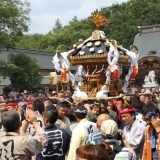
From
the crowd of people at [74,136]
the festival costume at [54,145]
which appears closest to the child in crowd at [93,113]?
the crowd of people at [74,136]

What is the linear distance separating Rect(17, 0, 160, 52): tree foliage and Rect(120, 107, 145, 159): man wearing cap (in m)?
41.6

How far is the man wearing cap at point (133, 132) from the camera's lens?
220 inches

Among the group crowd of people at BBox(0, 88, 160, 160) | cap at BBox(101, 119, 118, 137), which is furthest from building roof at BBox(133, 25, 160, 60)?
cap at BBox(101, 119, 118, 137)

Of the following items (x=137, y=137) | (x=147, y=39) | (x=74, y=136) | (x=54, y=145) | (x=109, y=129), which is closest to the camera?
(x=109, y=129)

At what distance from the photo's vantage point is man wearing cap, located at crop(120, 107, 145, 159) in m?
5.59

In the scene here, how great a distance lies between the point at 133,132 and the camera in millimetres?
5613

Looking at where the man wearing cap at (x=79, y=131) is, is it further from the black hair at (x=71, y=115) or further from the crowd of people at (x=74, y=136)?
the black hair at (x=71, y=115)

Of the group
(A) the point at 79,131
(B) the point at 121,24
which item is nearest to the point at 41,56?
(B) the point at 121,24

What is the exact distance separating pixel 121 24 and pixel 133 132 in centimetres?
4322

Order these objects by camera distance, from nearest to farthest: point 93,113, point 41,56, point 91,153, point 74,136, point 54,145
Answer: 1. point 91,153
2. point 54,145
3. point 74,136
4. point 93,113
5. point 41,56

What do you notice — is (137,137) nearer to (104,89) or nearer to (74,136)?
(74,136)

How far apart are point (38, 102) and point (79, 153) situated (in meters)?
3.42

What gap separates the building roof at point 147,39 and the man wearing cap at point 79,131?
35.5m

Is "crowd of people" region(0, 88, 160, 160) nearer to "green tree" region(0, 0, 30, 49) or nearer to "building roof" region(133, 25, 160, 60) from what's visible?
"green tree" region(0, 0, 30, 49)
